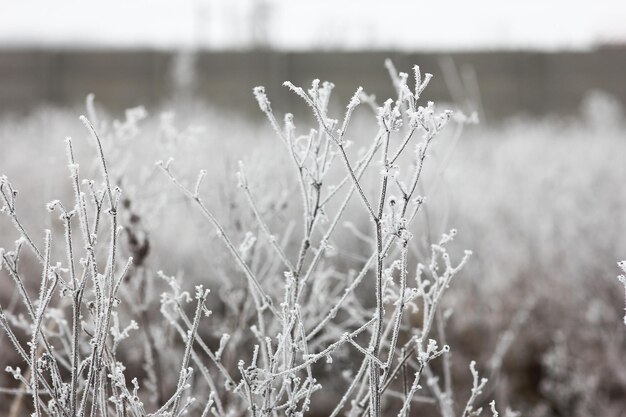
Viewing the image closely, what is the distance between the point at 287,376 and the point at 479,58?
57.2 ft

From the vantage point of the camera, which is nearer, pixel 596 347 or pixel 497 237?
pixel 596 347

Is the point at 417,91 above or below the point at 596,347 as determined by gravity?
above

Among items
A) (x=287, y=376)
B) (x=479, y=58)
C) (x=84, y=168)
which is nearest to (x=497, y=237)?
(x=84, y=168)

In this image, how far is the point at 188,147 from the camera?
258 cm

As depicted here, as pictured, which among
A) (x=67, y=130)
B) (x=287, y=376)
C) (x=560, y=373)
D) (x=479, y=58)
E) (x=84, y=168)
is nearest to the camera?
(x=287, y=376)

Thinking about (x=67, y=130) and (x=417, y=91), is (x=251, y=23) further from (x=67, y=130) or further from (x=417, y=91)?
(x=417, y=91)

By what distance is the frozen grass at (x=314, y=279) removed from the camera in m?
1.49

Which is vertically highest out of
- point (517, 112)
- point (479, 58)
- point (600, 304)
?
point (479, 58)

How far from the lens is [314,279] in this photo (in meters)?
3.02

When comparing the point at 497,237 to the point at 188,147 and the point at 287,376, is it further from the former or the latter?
the point at 287,376

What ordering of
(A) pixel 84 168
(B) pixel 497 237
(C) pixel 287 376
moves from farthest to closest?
(A) pixel 84 168
(B) pixel 497 237
(C) pixel 287 376

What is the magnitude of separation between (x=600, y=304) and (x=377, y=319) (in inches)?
154

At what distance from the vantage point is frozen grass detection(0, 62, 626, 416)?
1491mm

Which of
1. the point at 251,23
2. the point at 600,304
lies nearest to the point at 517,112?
the point at 251,23
